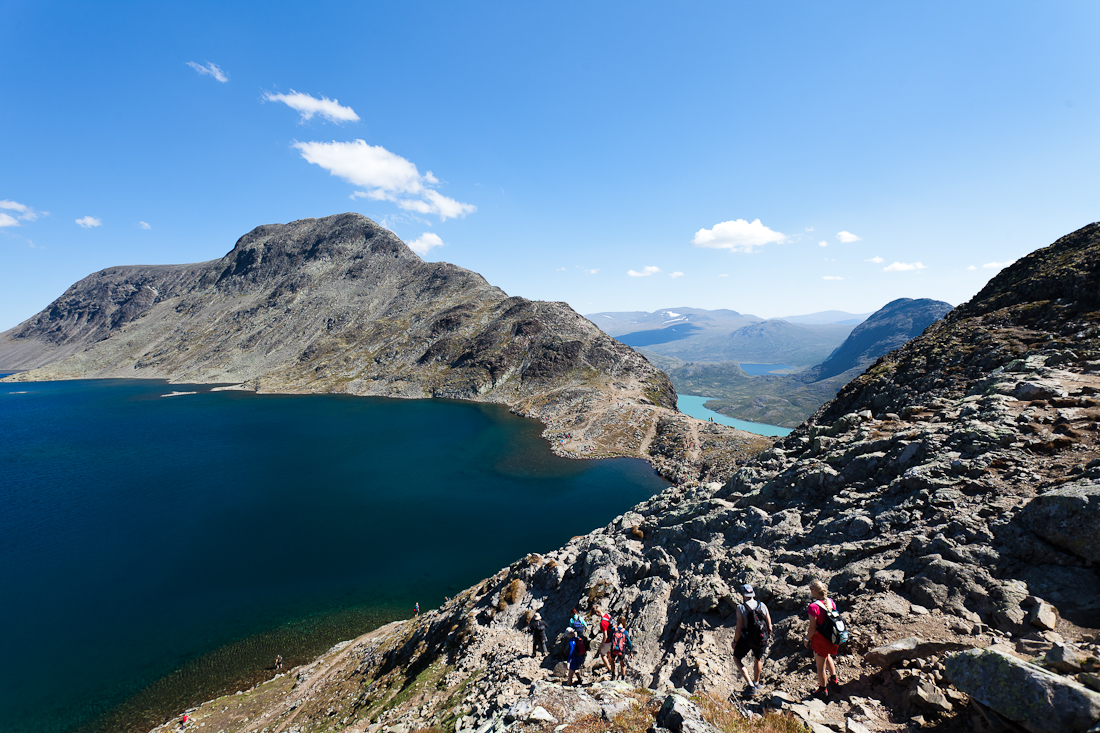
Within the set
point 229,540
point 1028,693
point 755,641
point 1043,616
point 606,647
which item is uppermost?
point 1028,693

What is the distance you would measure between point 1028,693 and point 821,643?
471 centimetres

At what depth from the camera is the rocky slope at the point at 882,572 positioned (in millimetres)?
10836

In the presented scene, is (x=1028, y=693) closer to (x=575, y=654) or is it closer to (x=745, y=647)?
(x=745, y=647)

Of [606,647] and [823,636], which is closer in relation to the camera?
[823,636]

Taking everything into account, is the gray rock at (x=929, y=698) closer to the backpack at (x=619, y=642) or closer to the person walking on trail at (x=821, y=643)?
the person walking on trail at (x=821, y=643)

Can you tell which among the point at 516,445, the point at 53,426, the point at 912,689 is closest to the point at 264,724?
the point at 912,689

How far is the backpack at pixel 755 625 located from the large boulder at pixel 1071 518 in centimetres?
881

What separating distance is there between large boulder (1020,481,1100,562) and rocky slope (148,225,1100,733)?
0.18 ft

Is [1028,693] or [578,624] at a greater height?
[1028,693]

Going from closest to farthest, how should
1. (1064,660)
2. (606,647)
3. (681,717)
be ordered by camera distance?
1. (1064,660)
2. (681,717)
3. (606,647)

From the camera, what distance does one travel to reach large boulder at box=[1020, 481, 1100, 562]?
11469 millimetres

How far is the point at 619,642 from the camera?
54.1ft

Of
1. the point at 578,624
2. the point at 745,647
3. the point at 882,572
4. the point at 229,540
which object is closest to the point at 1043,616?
the point at 882,572

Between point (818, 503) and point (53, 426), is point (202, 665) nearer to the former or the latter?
point (818, 503)
